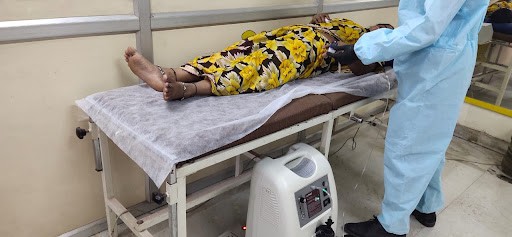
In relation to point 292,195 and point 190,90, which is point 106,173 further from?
point 292,195

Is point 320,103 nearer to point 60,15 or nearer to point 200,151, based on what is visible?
point 200,151

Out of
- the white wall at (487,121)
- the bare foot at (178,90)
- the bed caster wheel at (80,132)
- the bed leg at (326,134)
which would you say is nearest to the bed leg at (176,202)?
the bare foot at (178,90)

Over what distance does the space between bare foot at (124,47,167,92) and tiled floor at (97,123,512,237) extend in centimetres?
80

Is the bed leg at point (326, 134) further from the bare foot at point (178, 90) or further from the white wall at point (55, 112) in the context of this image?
the white wall at point (55, 112)

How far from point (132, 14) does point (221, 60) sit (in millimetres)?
418

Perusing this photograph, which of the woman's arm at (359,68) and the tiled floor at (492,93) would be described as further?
the tiled floor at (492,93)

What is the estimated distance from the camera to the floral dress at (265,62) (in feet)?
4.99

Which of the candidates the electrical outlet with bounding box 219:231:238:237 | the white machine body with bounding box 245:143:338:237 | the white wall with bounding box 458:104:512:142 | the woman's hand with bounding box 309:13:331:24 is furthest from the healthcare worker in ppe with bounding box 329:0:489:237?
the white wall with bounding box 458:104:512:142

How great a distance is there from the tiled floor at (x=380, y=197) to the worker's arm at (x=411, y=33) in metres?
0.99

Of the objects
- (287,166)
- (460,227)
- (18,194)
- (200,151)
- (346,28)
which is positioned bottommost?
(460,227)

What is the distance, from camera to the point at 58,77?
1431mm

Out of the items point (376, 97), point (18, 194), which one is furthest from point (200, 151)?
point (376, 97)

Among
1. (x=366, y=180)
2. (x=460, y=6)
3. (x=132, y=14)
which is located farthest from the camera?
(x=366, y=180)

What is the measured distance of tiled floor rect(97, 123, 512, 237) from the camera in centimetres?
195
